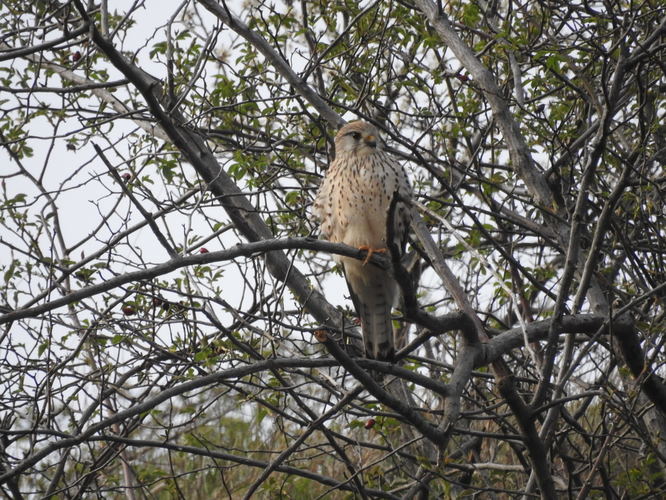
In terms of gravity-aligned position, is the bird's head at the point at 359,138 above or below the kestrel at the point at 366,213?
above

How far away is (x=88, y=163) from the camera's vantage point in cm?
418

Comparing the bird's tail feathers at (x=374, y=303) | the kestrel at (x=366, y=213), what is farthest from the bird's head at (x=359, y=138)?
the bird's tail feathers at (x=374, y=303)

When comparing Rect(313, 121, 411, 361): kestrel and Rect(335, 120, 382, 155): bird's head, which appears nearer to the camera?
Rect(313, 121, 411, 361): kestrel

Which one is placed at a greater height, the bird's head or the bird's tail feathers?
the bird's head

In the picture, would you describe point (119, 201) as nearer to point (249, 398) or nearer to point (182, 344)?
point (182, 344)

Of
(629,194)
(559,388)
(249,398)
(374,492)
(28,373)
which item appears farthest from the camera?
(629,194)

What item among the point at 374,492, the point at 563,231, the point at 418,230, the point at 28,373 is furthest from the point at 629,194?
the point at 28,373

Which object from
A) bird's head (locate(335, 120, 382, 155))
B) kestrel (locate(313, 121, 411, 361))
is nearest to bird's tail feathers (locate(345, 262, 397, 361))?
kestrel (locate(313, 121, 411, 361))

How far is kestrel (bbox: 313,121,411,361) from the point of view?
4227 millimetres

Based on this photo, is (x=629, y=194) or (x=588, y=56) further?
(x=588, y=56)

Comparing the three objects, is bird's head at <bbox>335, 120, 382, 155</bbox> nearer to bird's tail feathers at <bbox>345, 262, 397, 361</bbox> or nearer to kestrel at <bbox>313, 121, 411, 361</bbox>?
kestrel at <bbox>313, 121, 411, 361</bbox>

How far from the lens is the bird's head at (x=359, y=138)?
14.4 feet

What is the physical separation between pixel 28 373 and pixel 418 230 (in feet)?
6.80

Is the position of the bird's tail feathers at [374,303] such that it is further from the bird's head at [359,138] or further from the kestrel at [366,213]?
the bird's head at [359,138]
